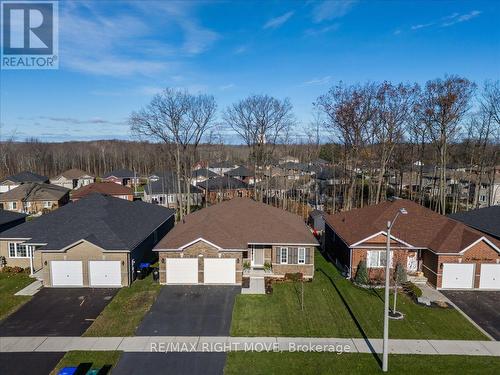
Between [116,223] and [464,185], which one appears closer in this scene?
[116,223]

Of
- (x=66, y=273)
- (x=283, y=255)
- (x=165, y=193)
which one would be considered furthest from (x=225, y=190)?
(x=66, y=273)

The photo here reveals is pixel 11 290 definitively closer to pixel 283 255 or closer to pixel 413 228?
pixel 283 255

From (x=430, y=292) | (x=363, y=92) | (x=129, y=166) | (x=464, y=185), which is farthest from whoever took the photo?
(x=129, y=166)

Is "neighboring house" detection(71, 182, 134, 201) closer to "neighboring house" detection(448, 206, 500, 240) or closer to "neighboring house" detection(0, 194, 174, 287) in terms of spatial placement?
"neighboring house" detection(0, 194, 174, 287)

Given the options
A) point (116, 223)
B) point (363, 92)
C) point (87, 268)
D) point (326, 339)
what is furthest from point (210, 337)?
point (363, 92)

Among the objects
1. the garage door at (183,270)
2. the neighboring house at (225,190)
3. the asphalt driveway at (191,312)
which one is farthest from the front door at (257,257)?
the neighboring house at (225,190)

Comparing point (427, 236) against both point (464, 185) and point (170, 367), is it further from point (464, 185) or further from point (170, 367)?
point (464, 185)

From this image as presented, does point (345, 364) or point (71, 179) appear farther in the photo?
point (71, 179)
